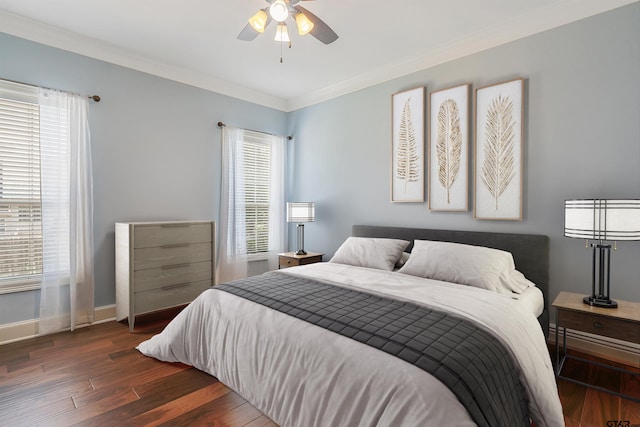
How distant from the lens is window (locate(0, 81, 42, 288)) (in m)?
2.63

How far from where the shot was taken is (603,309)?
1996 millimetres

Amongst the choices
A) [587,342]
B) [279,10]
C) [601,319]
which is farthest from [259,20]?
[587,342]

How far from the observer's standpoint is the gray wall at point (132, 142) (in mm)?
2783

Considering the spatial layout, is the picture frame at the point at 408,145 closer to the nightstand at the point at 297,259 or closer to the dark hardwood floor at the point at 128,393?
the nightstand at the point at 297,259

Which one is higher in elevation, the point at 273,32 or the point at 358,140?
the point at 273,32

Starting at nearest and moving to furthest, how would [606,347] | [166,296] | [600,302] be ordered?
[600,302], [606,347], [166,296]

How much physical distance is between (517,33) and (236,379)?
10.8 ft

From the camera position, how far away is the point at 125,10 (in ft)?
8.20

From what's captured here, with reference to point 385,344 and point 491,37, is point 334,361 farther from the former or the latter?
point 491,37

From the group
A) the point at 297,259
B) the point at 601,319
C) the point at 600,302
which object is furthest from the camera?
the point at 297,259

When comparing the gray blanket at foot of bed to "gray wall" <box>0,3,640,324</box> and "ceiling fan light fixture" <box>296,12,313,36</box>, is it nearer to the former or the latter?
"gray wall" <box>0,3,640,324</box>

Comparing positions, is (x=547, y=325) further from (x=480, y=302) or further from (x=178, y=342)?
(x=178, y=342)

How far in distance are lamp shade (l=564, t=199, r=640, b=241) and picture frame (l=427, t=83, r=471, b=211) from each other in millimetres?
950

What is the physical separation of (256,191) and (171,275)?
157 cm
